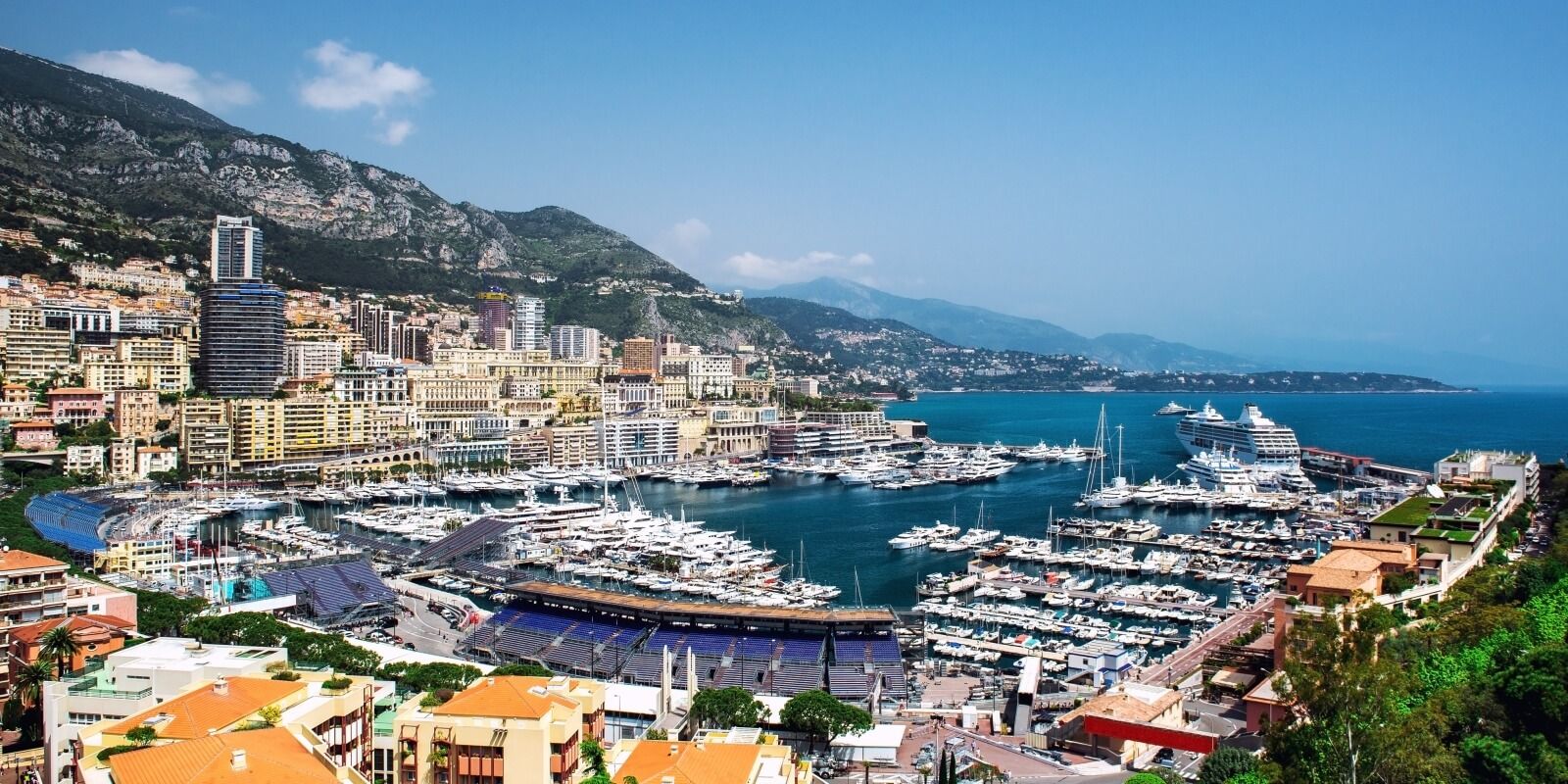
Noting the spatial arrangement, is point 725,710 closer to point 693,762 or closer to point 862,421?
point 693,762

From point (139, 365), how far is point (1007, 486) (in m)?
44.2

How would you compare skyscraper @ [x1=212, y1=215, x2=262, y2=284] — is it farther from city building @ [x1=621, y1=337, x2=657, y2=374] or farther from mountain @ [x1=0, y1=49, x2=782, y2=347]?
city building @ [x1=621, y1=337, x2=657, y2=374]

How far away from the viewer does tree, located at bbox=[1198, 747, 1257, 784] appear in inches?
535

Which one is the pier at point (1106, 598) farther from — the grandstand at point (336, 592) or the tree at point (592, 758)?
the tree at point (592, 758)

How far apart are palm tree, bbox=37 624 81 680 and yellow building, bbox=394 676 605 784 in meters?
7.44

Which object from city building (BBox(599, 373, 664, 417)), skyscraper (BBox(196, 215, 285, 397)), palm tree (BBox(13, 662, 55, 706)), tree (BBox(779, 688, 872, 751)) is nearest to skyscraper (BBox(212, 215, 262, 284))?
skyscraper (BBox(196, 215, 285, 397))

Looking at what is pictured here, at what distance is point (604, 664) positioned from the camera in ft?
74.0

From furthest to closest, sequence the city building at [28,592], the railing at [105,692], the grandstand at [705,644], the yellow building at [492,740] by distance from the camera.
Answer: the grandstand at [705,644] → the city building at [28,592] → the railing at [105,692] → the yellow building at [492,740]

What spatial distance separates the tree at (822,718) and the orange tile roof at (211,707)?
7.49 meters

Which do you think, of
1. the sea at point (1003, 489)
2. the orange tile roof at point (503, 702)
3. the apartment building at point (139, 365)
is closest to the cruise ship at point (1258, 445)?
the sea at point (1003, 489)

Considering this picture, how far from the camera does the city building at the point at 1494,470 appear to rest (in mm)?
36809

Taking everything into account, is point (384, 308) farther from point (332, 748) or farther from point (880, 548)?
point (332, 748)

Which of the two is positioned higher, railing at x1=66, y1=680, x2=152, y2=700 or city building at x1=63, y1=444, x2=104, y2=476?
railing at x1=66, y1=680, x2=152, y2=700

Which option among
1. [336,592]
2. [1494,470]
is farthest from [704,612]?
[1494,470]
